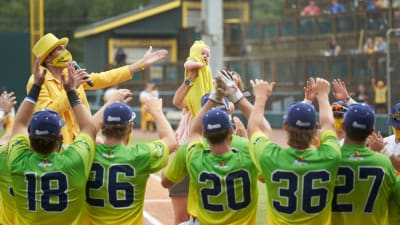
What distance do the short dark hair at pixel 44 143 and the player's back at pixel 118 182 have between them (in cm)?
35

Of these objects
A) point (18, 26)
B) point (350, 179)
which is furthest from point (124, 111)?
point (18, 26)

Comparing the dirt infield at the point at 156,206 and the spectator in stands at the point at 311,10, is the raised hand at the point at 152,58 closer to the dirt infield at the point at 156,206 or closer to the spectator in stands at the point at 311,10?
the dirt infield at the point at 156,206

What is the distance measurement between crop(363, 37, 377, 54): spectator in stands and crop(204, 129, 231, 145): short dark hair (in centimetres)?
2061

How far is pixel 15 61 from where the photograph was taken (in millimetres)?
37156

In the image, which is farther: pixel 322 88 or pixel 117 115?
pixel 322 88

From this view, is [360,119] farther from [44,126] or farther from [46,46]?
[46,46]

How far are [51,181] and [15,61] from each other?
30904 millimetres

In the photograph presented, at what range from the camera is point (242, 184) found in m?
7.06

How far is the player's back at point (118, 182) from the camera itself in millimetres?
7113

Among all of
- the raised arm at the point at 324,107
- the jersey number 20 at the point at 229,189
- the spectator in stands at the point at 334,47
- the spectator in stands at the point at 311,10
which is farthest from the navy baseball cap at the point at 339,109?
the spectator in stands at the point at 311,10

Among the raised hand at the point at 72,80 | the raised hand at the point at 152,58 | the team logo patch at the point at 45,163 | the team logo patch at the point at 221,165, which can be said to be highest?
the raised hand at the point at 152,58

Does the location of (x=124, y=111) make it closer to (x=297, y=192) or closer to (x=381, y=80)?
(x=297, y=192)

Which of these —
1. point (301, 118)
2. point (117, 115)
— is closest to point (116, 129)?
point (117, 115)

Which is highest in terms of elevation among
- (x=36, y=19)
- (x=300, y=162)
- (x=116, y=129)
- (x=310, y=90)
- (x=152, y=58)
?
(x=36, y=19)
